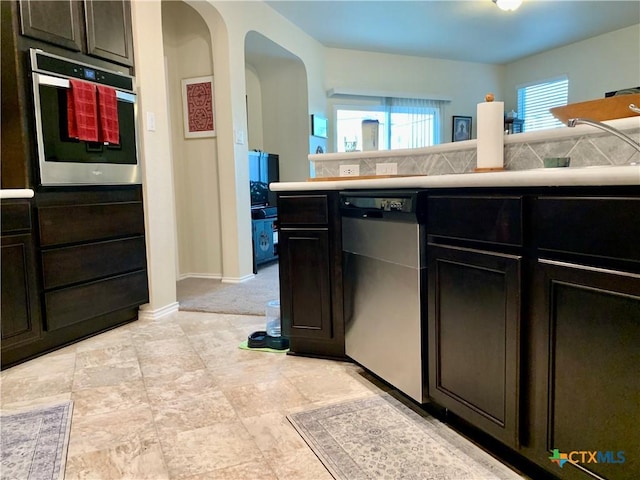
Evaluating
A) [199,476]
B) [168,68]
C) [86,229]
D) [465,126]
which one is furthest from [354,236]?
[465,126]

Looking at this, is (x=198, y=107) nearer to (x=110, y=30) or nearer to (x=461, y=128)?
(x=110, y=30)

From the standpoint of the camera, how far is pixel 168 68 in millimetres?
4207

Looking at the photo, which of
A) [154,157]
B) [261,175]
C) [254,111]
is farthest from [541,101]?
[154,157]

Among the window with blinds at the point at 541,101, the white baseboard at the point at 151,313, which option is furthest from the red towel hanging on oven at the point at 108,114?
the window with blinds at the point at 541,101

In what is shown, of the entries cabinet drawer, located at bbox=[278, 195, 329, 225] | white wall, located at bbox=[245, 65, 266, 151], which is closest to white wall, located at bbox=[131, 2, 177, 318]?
cabinet drawer, located at bbox=[278, 195, 329, 225]

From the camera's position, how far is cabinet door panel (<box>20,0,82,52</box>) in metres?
2.18

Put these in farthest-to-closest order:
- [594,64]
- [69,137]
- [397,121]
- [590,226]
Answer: [397,121]
[594,64]
[69,137]
[590,226]

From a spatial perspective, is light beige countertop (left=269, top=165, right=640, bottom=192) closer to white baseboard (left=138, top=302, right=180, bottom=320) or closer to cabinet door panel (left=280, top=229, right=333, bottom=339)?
cabinet door panel (left=280, top=229, right=333, bottom=339)

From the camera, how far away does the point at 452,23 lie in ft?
17.3

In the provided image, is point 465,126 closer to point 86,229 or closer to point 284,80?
point 284,80

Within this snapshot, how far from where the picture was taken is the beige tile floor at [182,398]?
138 centimetres

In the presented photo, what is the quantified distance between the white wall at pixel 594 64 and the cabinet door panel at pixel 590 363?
6.00 meters

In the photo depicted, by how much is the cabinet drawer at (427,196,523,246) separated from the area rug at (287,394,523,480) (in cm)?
69

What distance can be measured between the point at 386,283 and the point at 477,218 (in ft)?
1.76
